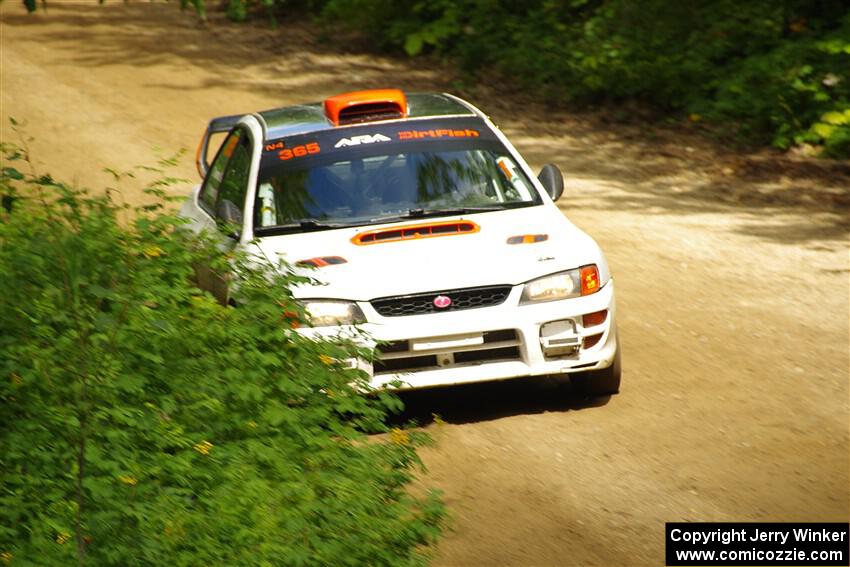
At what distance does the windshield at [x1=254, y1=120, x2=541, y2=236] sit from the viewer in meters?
8.28

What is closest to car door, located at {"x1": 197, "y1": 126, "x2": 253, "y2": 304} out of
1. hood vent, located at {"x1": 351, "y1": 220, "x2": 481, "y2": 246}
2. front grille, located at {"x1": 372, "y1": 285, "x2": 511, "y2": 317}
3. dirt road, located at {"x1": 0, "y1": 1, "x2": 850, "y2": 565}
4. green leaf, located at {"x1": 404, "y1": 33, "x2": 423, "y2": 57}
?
hood vent, located at {"x1": 351, "y1": 220, "x2": 481, "y2": 246}

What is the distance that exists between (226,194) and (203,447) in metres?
3.81

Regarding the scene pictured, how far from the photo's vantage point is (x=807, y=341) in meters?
9.37

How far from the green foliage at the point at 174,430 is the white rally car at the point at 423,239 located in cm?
58

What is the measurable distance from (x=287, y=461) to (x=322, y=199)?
9.96 ft

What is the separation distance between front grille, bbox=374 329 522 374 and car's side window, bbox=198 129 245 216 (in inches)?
96.4

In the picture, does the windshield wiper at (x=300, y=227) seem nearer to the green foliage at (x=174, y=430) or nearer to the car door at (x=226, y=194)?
the car door at (x=226, y=194)

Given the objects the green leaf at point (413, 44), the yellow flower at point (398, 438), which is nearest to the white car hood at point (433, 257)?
the yellow flower at point (398, 438)

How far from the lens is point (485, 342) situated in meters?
7.55

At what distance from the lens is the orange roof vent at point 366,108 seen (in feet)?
29.4

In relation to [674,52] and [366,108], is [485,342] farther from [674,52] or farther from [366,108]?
[674,52]

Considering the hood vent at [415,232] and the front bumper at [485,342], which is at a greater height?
the hood vent at [415,232]

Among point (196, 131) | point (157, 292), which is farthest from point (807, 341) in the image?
point (196, 131)

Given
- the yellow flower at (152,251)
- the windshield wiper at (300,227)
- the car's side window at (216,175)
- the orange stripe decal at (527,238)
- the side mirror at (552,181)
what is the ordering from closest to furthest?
the yellow flower at (152,251)
the orange stripe decal at (527,238)
the windshield wiper at (300,227)
the side mirror at (552,181)
the car's side window at (216,175)
